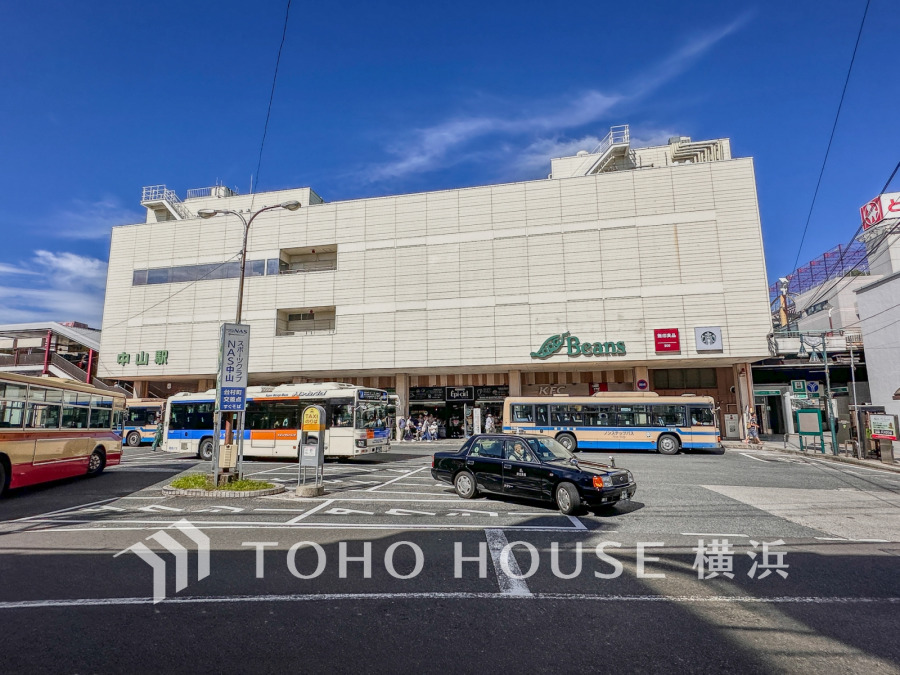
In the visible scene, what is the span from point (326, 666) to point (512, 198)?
3533 centimetres

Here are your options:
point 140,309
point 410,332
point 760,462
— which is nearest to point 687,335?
point 760,462

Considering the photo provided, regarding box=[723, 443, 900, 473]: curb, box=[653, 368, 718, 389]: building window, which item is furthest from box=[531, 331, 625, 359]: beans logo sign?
box=[723, 443, 900, 473]: curb

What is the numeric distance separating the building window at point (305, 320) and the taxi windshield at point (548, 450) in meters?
30.5

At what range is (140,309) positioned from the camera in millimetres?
40656

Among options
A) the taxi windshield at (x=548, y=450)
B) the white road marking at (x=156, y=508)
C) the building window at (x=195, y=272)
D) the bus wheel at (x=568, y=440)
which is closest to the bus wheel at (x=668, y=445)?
the bus wheel at (x=568, y=440)

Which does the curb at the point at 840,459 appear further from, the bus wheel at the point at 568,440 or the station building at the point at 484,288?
the bus wheel at the point at 568,440

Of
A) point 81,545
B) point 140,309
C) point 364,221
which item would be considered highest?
point 364,221

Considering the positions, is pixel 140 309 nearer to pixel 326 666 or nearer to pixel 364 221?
pixel 364 221

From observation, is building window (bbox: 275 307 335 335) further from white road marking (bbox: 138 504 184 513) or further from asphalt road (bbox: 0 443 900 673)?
asphalt road (bbox: 0 443 900 673)

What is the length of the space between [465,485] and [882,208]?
63.2 meters

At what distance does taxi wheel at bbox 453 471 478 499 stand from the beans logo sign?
2294 centimetres

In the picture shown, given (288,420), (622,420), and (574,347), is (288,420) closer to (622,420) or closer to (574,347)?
(622,420)

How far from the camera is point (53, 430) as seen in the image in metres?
13.2

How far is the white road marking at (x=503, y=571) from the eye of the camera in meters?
5.41
